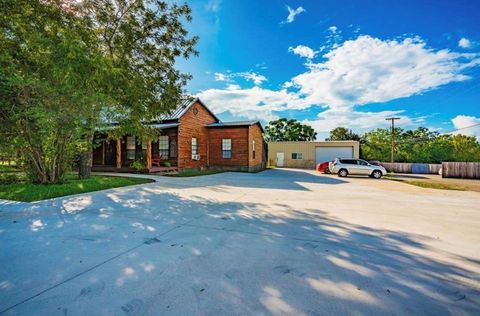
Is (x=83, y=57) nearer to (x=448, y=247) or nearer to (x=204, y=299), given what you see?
(x=204, y=299)

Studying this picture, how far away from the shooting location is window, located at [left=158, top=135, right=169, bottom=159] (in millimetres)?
17000

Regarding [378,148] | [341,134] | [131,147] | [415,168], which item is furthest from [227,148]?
[341,134]

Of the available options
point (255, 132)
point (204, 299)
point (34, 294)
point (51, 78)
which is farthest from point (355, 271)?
point (255, 132)

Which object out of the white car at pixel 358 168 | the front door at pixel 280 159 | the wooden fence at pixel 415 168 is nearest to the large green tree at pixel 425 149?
the wooden fence at pixel 415 168

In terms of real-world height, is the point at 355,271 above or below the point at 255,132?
below

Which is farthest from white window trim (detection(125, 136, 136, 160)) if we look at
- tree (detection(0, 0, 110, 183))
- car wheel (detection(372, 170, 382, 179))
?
car wheel (detection(372, 170, 382, 179))

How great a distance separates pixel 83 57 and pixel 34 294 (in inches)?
306

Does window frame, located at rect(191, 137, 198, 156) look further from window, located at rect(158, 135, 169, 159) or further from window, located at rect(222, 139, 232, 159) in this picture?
window, located at rect(222, 139, 232, 159)

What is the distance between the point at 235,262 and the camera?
2.87 m

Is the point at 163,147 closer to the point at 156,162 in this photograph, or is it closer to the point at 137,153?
the point at 156,162

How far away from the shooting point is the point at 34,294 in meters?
2.17

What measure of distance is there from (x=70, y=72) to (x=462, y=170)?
2598 centimetres

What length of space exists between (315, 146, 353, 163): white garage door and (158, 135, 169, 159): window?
20030mm

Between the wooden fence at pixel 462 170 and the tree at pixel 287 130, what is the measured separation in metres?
36.0
